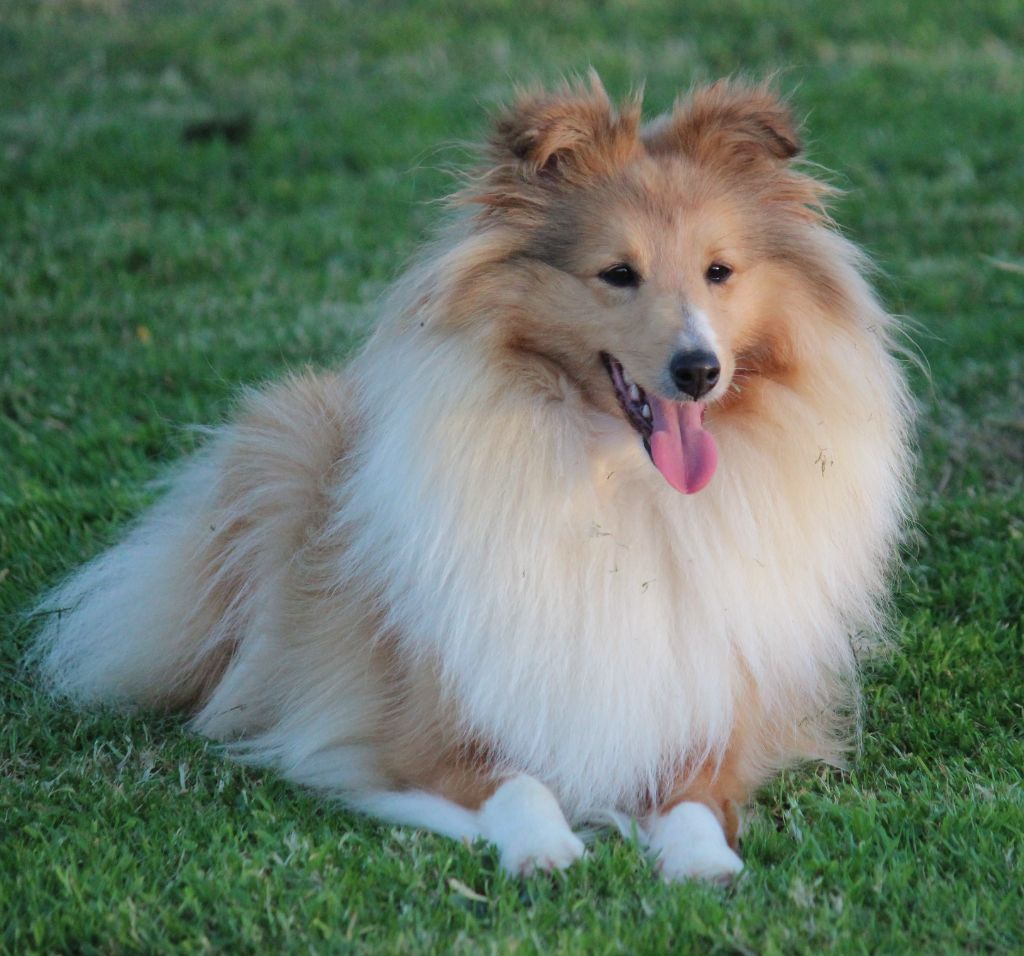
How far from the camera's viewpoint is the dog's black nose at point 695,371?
11.2 feet

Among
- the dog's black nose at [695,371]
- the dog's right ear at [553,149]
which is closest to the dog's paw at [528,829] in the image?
the dog's black nose at [695,371]

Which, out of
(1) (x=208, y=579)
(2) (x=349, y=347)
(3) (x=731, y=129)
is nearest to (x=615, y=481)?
(3) (x=731, y=129)

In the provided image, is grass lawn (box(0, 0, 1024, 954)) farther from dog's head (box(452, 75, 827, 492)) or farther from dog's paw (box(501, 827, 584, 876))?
dog's head (box(452, 75, 827, 492))

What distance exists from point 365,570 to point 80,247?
5.03 meters

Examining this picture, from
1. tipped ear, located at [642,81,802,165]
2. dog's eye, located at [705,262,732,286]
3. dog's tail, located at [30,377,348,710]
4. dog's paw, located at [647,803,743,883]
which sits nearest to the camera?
dog's paw, located at [647,803,743,883]

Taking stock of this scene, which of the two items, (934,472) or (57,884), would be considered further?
(934,472)

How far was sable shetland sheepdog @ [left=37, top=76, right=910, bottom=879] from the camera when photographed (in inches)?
141

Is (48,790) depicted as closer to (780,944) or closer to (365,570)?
(365,570)

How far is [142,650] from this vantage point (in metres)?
4.55

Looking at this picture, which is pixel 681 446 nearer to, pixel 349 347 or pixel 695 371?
pixel 695 371

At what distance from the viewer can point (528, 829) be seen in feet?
11.4

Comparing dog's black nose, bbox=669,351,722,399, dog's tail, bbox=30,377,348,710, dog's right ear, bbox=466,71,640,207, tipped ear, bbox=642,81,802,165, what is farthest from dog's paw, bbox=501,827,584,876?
tipped ear, bbox=642,81,802,165

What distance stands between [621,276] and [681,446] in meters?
0.43

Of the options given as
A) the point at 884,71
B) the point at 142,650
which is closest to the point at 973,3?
the point at 884,71
